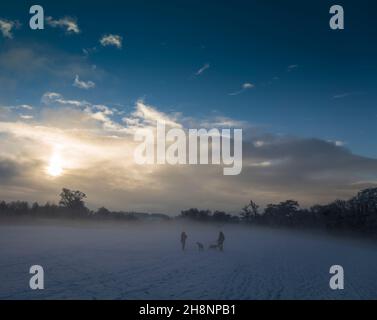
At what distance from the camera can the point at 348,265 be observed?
28453 mm

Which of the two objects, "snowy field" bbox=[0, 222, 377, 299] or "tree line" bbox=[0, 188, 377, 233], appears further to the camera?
"tree line" bbox=[0, 188, 377, 233]

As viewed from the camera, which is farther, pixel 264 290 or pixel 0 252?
pixel 0 252

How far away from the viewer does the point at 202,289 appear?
1490cm

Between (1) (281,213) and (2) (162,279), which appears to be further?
(1) (281,213)

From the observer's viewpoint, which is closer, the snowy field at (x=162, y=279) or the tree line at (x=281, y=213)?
the snowy field at (x=162, y=279)
